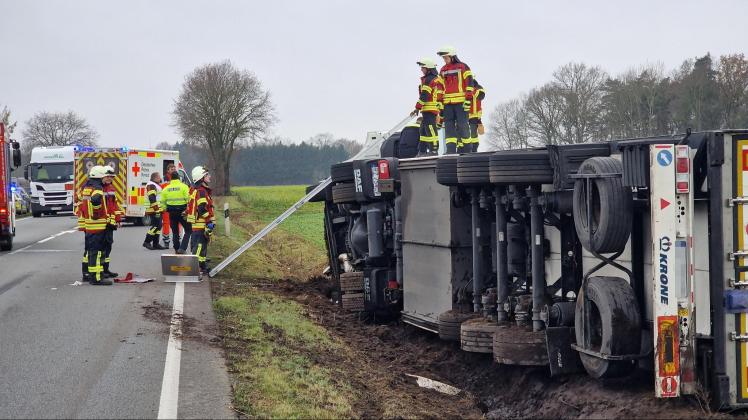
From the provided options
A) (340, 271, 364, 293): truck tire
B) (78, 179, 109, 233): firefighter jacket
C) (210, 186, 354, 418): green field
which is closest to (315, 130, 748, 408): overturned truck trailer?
(340, 271, 364, 293): truck tire

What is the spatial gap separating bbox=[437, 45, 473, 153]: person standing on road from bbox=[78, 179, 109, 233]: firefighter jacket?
5440mm

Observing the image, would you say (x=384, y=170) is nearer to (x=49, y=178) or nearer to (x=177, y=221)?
(x=177, y=221)

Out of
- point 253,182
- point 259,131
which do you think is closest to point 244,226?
point 259,131

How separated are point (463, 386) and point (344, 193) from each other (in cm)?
446

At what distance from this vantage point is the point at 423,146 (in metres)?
13.7

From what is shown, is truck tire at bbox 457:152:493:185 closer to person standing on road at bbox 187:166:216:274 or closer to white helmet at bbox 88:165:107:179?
person standing on road at bbox 187:166:216:274

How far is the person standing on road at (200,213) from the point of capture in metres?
A: 15.5

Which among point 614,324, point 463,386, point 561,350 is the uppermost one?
point 614,324

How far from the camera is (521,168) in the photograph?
8.06 meters

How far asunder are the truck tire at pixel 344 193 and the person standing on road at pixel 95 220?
12.6 feet

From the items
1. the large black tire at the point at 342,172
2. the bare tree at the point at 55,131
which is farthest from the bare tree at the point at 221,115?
the large black tire at the point at 342,172

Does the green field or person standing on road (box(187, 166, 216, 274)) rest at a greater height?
person standing on road (box(187, 166, 216, 274))

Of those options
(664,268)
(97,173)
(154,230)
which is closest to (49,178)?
(154,230)

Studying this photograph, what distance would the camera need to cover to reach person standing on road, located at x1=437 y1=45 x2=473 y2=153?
43.0ft
